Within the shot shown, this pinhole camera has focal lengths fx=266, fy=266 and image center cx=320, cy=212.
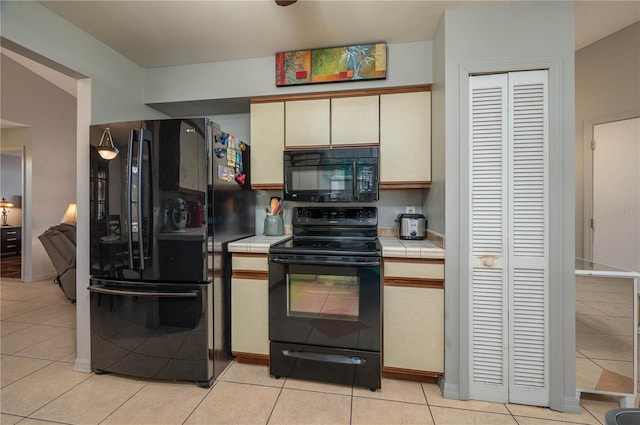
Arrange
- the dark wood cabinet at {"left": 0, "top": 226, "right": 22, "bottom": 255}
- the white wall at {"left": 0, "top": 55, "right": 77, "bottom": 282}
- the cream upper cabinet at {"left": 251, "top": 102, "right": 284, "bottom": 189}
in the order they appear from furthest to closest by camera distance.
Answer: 1. the dark wood cabinet at {"left": 0, "top": 226, "right": 22, "bottom": 255}
2. the white wall at {"left": 0, "top": 55, "right": 77, "bottom": 282}
3. the cream upper cabinet at {"left": 251, "top": 102, "right": 284, "bottom": 189}

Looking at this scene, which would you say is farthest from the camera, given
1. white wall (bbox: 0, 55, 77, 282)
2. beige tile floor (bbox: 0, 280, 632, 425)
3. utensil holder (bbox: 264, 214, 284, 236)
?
white wall (bbox: 0, 55, 77, 282)

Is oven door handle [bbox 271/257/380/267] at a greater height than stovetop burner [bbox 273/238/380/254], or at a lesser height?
lesser

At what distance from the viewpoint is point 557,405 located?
1.58 meters

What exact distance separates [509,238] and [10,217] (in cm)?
950

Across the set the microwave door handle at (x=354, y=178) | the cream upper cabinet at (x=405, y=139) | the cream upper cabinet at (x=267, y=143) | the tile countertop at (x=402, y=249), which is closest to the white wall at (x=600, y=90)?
the cream upper cabinet at (x=405, y=139)

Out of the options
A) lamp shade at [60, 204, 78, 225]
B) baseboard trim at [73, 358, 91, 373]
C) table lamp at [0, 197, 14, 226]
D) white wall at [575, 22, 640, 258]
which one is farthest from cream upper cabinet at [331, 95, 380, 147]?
table lamp at [0, 197, 14, 226]

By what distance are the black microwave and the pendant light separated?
46.5 inches

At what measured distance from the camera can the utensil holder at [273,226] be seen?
245 cm

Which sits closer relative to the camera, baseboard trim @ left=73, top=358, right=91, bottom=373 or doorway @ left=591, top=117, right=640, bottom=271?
baseboard trim @ left=73, top=358, right=91, bottom=373

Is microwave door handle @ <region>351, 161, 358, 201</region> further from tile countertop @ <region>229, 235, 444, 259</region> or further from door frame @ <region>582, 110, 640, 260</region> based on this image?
door frame @ <region>582, 110, 640, 260</region>

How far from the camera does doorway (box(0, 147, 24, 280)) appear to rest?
4738 millimetres

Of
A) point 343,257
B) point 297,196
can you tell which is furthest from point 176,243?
point 343,257

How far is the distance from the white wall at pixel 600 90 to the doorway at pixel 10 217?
7569 mm

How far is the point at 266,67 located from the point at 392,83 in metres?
1.07
